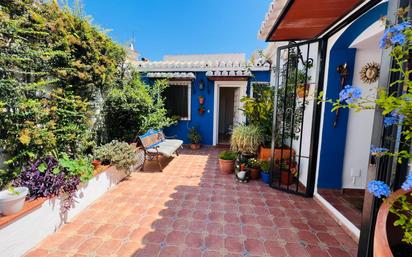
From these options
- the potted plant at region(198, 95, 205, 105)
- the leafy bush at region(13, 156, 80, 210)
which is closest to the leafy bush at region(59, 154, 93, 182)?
the leafy bush at region(13, 156, 80, 210)

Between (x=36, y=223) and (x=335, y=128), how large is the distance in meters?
3.93

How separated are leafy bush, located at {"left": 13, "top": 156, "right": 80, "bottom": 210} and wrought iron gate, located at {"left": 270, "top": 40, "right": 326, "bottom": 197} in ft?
9.98

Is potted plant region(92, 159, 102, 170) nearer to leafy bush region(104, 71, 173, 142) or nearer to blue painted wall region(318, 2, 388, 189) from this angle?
leafy bush region(104, 71, 173, 142)

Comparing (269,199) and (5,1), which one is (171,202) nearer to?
(269,199)

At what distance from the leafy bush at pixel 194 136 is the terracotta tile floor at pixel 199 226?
2766 mm

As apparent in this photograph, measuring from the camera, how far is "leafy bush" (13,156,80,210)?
7.12 ft

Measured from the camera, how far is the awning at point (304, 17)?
6.54 feet

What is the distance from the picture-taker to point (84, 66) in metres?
3.00

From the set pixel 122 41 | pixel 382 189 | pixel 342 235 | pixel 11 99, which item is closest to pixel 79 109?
pixel 11 99

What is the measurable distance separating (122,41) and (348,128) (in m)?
4.38

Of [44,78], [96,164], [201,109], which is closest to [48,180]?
[96,164]

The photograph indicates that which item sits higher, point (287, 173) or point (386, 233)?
point (386, 233)

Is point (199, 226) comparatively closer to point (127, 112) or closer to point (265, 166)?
point (265, 166)

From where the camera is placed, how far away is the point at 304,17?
2.28 meters
